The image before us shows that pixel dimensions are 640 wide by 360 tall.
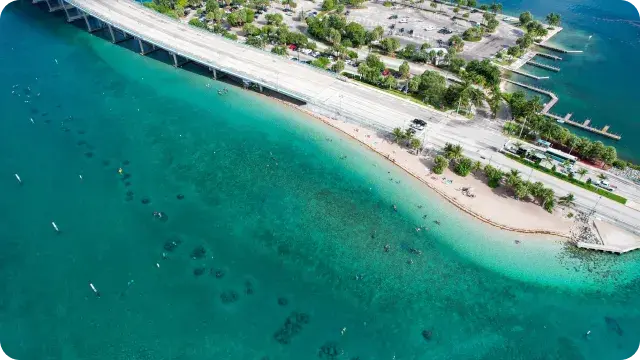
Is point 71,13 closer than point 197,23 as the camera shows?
No

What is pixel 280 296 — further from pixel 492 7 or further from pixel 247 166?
pixel 492 7

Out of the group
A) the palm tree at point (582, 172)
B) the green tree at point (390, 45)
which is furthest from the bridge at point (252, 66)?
the palm tree at point (582, 172)

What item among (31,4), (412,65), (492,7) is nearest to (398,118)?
(412,65)

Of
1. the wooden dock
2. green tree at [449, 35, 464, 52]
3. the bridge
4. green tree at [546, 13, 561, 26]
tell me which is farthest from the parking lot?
the wooden dock

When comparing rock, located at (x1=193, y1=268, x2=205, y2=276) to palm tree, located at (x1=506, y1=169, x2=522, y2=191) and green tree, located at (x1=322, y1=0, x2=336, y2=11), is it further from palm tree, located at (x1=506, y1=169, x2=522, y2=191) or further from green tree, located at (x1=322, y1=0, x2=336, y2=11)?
green tree, located at (x1=322, y1=0, x2=336, y2=11)

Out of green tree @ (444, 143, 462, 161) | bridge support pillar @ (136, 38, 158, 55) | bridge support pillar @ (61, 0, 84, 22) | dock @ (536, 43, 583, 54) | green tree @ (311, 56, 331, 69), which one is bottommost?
green tree @ (444, 143, 462, 161)

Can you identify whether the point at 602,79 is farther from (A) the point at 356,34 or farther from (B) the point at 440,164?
(B) the point at 440,164

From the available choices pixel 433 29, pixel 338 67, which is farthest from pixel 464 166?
pixel 433 29
